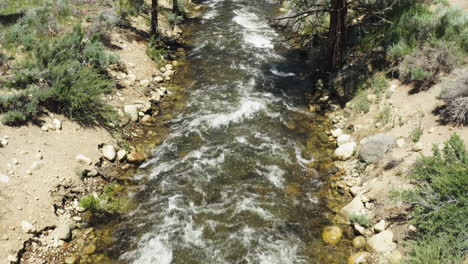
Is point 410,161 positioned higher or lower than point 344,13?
lower

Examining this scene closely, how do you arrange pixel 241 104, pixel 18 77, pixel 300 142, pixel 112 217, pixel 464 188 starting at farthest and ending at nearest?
1. pixel 241 104
2. pixel 300 142
3. pixel 18 77
4. pixel 112 217
5. pixel 464 188

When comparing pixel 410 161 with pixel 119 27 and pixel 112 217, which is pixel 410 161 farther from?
pixel 119 27

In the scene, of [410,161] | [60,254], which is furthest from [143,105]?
[410,161]

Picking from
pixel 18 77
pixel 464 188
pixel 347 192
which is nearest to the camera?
pixel 464 188

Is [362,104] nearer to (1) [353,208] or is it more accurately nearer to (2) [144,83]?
(1) [353,208]

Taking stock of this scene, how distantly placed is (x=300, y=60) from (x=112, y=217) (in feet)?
33.1

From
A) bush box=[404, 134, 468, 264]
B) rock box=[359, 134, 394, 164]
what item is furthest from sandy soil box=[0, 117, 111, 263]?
bush box=[404, 134, 468, 264]

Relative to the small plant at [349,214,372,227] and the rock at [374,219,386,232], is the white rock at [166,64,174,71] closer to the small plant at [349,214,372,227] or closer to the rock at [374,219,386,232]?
the small plant at [349,214,372,227]

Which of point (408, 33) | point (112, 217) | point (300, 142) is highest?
point (408, 33)

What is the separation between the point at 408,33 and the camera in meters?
10.0

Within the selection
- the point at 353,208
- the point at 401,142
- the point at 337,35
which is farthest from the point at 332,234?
the point at 337,35

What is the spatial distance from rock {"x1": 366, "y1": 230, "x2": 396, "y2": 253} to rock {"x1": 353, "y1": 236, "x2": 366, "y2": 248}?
0.09m

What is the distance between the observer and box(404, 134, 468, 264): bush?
494 cm

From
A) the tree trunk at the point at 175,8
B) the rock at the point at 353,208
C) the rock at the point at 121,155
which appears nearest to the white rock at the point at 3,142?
the rock at the point at 121,155
